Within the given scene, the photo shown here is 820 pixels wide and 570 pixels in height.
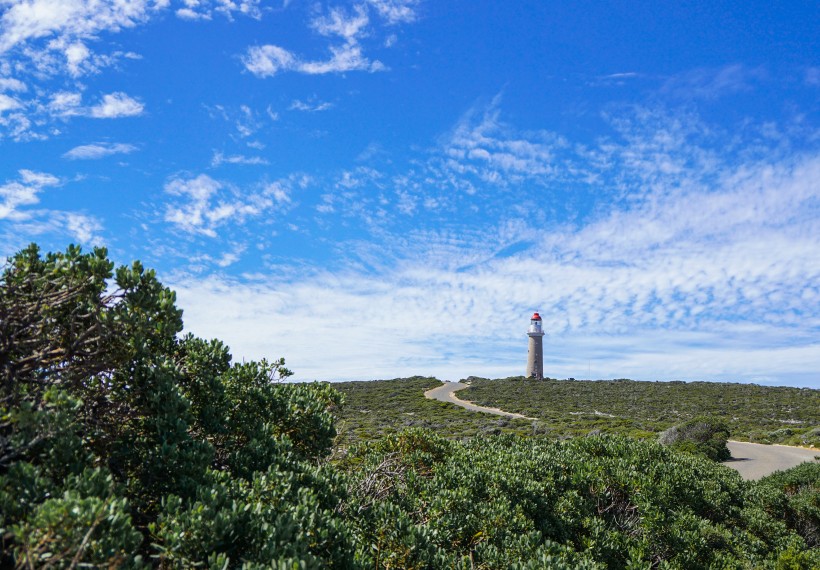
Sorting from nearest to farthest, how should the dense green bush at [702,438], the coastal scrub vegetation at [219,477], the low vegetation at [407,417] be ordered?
the coastal scrub vegetation at [219,477] → the dense green bush at [702,438] → the low vegetation at [407,417]

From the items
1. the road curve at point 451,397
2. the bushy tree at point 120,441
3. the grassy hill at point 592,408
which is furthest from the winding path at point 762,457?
the road curve at point 451,397

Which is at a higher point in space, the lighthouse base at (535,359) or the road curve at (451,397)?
the lighthouse base at (535,359)

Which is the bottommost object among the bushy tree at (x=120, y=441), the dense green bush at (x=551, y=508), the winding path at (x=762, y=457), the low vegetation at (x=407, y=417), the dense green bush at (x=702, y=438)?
the low vegetation at (x=407, y=417)

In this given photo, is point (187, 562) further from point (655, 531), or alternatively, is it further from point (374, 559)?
point (655, 531)

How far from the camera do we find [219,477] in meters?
5.11

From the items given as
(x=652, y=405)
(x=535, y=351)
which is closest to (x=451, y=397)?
(x=535, y=351)

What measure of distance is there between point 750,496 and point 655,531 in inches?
288

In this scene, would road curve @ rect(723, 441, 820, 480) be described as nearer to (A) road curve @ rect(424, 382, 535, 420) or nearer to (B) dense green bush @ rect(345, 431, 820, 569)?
(B) dense green bush @ rect(345, 431, 820, 569)

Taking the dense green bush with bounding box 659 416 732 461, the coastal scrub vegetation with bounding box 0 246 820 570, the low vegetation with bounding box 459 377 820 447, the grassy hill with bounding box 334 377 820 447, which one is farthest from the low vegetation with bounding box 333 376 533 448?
the coastal scrub vegetation with bounding box 0 246 820 570

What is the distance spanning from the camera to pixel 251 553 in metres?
4.35

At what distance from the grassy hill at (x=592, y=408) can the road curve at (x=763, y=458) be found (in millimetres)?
4105

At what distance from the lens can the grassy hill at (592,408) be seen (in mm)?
41500

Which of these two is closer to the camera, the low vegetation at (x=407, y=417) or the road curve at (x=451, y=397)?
the low vegetation at (x=407, y=417)

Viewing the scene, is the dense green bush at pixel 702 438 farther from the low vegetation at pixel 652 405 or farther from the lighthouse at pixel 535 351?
the lighthouse at pixel 535 351
